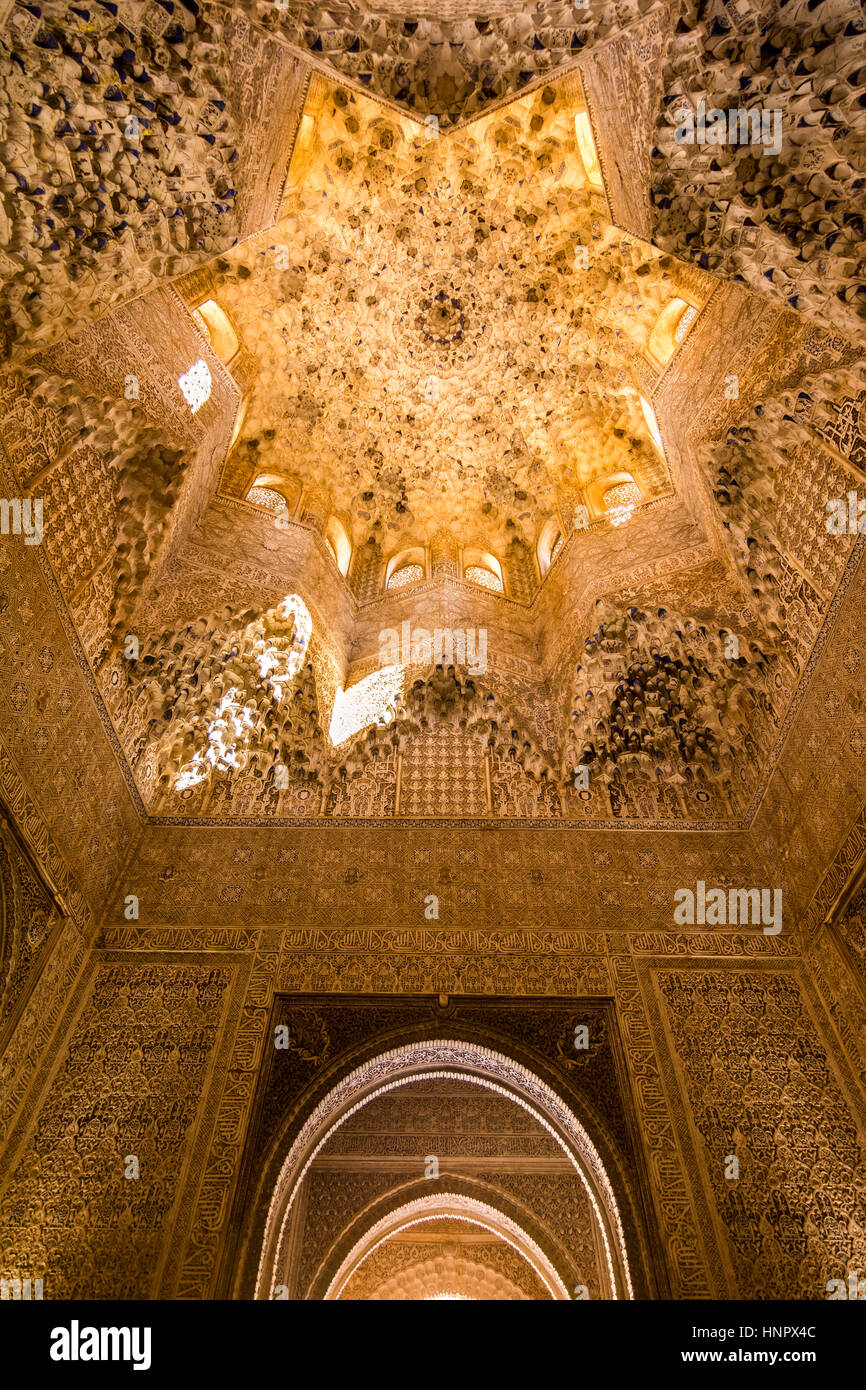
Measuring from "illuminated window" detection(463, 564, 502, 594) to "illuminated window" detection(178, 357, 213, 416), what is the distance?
3.32 m

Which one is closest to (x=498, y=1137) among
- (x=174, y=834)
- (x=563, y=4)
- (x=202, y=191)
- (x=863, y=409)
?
(x=174, y=834)

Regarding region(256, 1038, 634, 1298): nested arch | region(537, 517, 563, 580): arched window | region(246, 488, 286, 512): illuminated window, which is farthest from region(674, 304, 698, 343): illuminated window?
region(256, 1038, 634, 1298): nested arch

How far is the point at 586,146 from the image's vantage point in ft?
23.5

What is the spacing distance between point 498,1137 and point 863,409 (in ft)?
23.2

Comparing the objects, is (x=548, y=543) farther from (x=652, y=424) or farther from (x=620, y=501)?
(x=652, y=424)

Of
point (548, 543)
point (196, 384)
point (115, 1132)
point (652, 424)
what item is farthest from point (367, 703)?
point (115, 1132)

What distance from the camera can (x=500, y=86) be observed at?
4703 mm

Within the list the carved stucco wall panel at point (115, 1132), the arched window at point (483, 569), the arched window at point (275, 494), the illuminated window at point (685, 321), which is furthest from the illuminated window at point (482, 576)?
the carved stucco wall panel at point (115, 1132)

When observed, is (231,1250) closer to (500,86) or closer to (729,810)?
(729,810)

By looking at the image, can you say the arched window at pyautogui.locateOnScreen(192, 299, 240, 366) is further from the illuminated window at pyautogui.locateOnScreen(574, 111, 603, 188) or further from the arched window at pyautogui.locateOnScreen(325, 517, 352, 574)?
the illuminated window at pyautogui.locateOnScreen(574, 111, 603, 188)

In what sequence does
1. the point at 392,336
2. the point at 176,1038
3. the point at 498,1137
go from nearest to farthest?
the point at 176,1038 < the point at 498,1137 < the point at 392,336

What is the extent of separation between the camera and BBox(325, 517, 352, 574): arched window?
8.46 metres

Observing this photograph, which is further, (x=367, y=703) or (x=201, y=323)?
(x=367, y=703)

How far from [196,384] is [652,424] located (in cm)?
433
